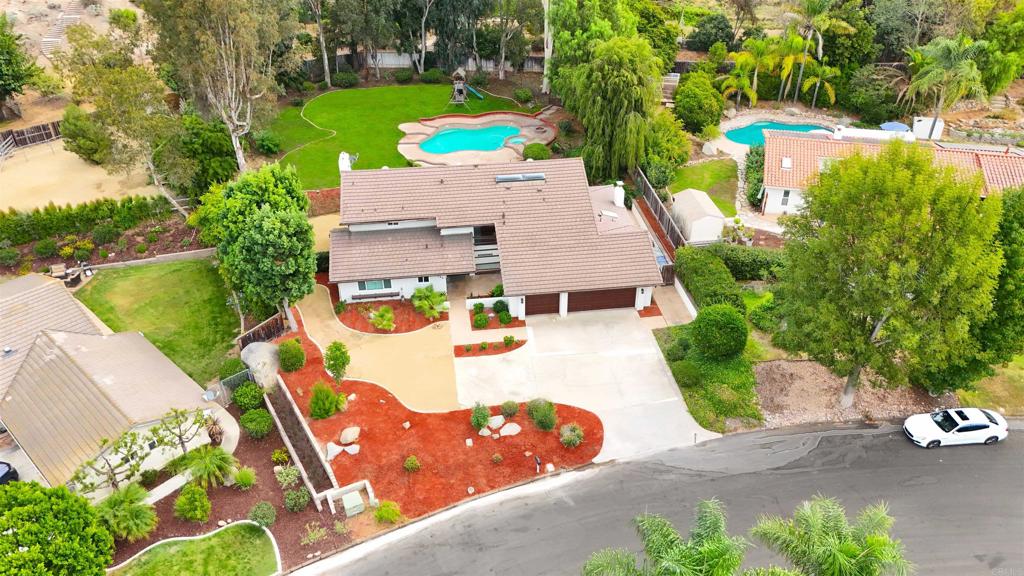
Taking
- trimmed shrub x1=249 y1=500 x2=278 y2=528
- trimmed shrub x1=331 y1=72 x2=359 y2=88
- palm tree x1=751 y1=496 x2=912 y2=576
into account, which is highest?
trimmed shrub x1=331 y1=72 x2=359 y2=88

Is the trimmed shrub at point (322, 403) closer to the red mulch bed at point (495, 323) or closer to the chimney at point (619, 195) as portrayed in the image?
the red mulch bed at point (495, 323)

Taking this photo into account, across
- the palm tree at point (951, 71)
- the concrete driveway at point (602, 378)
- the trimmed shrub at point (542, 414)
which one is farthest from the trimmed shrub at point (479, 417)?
the palm tree at point (951, 71)

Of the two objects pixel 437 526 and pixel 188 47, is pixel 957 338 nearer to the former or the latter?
pixel 437 526

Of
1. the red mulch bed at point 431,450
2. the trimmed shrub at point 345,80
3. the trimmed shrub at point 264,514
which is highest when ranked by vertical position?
the trimmed shrub at point 345,80

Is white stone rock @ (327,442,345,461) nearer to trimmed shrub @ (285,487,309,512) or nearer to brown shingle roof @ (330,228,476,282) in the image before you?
trimmed shrub @ (285,487,309,512)

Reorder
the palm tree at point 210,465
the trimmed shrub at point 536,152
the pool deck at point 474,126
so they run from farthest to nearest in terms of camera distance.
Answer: the pool deck at point 474,126 < the trimmed shrub at point 536,152 < the palm tree at point 210,465

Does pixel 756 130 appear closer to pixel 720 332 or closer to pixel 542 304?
pixel 542 304

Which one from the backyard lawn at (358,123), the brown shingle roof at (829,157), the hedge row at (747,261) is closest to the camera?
the hedge row at (747,261)

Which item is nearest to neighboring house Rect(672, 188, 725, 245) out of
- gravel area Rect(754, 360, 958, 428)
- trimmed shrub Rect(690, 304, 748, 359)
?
trimmed shrub Rect(690, 304, 748, 359)
